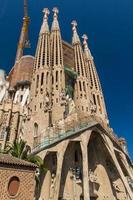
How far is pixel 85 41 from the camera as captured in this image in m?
54.8

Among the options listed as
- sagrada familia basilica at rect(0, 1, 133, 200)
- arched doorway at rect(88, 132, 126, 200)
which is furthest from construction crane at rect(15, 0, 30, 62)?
arched doorway at rect(88, 132, 126, 200)

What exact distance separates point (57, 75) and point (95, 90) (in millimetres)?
8594

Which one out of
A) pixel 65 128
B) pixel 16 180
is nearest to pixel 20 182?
pixel 16 180

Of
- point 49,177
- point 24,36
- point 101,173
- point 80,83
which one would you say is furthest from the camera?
point 24,36

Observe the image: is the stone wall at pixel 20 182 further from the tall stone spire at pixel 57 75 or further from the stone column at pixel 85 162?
the tall stone spire at pixel 57 75

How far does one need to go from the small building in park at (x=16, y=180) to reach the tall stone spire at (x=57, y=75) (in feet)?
49.3

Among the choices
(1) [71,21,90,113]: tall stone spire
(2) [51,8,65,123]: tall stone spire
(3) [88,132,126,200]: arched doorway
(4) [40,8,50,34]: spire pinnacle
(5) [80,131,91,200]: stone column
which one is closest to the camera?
(5) [80,131,91,200]: stone column

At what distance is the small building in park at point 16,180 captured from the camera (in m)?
16.9

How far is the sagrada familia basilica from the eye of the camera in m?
26.8

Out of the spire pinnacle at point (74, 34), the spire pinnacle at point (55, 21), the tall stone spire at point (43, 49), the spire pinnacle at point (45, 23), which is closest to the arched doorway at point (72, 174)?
the tall stone spire at point (43, 49)

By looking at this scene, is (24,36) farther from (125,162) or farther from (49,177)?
(49,177)

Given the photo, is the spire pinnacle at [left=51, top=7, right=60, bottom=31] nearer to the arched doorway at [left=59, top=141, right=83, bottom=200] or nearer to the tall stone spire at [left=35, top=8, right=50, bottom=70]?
the tall stone spire at [left=35, top=8, right=50, bottom=70]

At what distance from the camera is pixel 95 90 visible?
1710 inches

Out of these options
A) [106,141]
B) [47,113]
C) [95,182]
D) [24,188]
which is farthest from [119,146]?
[24,188]
